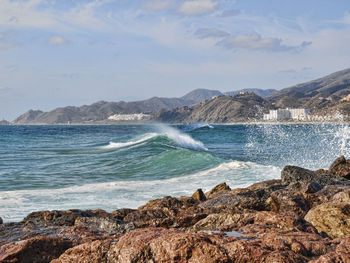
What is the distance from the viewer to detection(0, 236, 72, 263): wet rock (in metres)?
2.92

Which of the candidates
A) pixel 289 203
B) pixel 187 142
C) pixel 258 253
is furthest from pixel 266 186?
pixel 187 142

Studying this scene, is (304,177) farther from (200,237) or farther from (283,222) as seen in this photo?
(200,237)

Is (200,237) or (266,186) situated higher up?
(200,237)

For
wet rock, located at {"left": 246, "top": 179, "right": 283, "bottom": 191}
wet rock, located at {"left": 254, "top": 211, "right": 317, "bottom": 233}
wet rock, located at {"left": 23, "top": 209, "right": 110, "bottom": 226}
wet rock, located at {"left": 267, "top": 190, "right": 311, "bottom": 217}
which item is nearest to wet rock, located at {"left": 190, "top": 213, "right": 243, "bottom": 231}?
wet rock, located at {"left": 254, "top": 211, "right": 317, "bottom": 233}

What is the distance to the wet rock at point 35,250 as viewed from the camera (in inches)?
115

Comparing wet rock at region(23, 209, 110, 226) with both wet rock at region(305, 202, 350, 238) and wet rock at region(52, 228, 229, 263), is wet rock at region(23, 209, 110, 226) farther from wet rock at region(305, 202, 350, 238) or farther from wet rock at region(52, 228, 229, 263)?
wet rock at region(305, 202, 350, 238)

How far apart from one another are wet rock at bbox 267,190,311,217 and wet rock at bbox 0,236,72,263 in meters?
3.33

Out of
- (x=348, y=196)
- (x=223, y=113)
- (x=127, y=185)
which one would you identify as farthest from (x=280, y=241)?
(x=223, y=113)

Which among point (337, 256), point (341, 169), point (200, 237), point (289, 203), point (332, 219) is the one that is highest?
point (200, 237)

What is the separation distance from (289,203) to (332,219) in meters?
1.31

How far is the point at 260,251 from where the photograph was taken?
2.68 meters

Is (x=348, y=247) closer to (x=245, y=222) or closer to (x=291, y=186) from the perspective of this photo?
(x=245, y=222)

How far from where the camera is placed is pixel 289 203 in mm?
5531

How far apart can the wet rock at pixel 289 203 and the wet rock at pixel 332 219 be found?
40.1 inches
